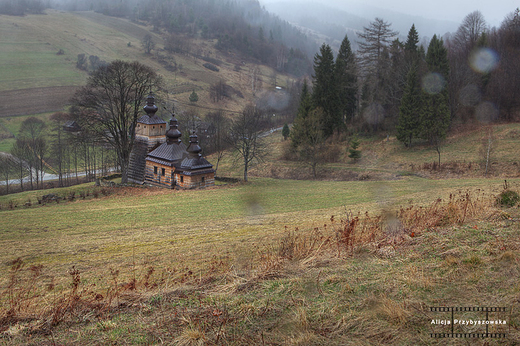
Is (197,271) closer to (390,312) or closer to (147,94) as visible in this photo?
(390,312)

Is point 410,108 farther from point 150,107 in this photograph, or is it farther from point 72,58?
point 72,58

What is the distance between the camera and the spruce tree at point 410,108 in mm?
45812

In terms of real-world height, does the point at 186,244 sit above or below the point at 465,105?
below

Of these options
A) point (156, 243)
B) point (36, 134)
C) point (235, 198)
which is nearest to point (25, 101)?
point (36, 134)

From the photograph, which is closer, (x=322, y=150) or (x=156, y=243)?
(x=156, y=243)

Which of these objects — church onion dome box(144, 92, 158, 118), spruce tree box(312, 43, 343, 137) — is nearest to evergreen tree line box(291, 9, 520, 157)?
spruce tree box(312, 43, 343, 137)

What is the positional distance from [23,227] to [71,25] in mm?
153529

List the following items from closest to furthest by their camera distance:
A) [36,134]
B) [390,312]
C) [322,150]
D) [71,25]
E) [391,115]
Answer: [390,312] → [322,150] → [391,115] → [36,134] → [71,25]

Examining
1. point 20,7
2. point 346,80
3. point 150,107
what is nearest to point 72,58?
point 20,7

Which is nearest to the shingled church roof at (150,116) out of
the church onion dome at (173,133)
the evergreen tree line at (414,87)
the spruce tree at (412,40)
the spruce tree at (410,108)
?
the church onion dome at (173,133)

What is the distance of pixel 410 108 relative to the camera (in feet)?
152

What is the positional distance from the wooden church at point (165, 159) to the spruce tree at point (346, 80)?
25863 mm

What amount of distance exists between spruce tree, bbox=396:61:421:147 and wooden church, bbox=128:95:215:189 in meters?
24.5

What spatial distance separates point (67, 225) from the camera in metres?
18.3
